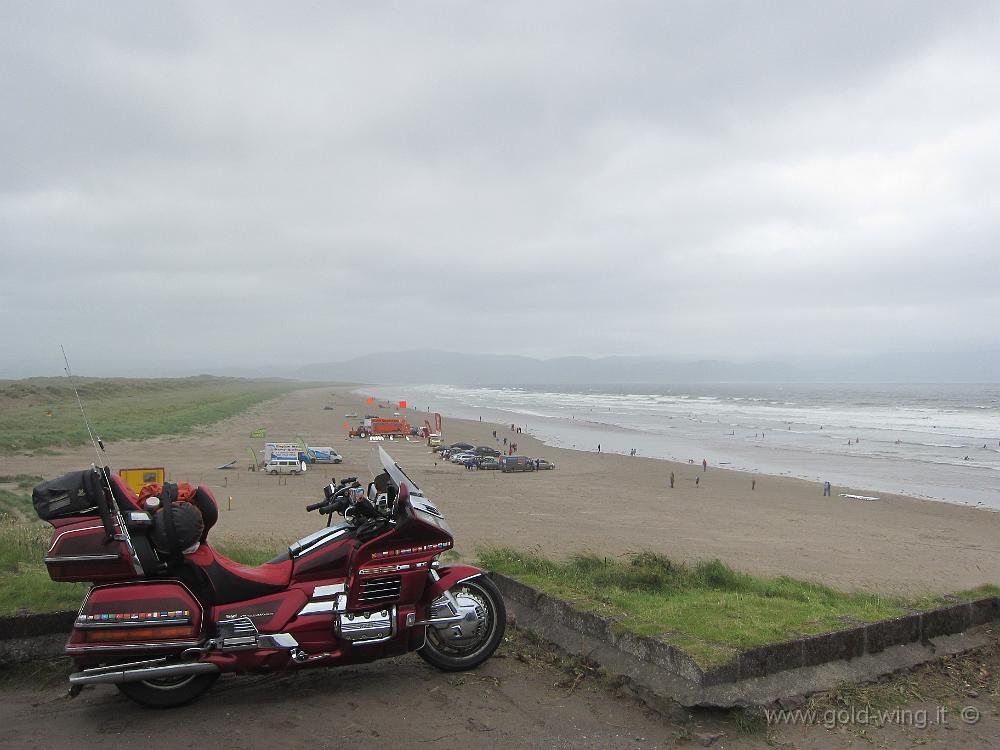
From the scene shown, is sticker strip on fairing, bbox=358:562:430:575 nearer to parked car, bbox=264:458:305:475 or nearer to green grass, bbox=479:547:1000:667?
green grass, bbox=479:547:1000:667

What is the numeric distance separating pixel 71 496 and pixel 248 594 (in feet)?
3.68

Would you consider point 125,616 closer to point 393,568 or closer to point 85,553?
point 85,553

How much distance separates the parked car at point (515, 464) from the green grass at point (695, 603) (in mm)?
22517

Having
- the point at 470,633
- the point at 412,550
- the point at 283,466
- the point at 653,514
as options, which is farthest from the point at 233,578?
the point at 283,466

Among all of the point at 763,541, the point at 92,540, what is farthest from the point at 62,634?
→ the point at 763,541

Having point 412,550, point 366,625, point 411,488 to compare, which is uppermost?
point 411,488

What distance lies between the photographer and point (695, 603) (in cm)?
539

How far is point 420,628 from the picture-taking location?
14.6ft

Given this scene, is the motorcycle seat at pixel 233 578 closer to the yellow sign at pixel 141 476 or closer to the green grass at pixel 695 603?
the green grass at pixel 695 603

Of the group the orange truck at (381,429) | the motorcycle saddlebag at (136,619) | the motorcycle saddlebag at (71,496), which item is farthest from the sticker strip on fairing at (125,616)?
the orange truck at (381,429)

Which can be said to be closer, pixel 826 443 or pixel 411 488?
pixel 411 488

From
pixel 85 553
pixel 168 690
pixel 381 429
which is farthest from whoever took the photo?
pixel 381 429

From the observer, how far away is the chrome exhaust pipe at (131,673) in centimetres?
379

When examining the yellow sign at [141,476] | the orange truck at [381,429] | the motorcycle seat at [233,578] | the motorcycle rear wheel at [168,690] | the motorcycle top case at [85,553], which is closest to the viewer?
the motorcycle top case at [85,553]
